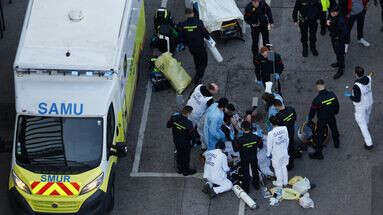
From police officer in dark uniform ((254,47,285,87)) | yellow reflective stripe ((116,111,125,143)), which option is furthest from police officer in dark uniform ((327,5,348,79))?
yellow reflective stripe ((116,111,125,143))

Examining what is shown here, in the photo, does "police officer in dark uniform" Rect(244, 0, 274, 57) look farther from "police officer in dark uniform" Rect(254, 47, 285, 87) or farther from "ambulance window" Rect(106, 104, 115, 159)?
"ambulance window" Rect(106, 104, 115, 159)

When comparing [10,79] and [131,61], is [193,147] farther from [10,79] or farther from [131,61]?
[10,79]

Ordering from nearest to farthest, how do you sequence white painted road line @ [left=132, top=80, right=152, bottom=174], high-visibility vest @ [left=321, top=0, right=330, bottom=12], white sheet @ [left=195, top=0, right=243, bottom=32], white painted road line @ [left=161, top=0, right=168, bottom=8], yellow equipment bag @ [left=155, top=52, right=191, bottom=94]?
white painted road line @ [left=132, top=80, right=152, bottom=174] → yellow equipment bag @ [left=155, top=52, right=191, bottom=94] → high-visibility vest @ [left=321, top=0, right=330, bottom=12] → white sheet @ [left=195, top=0, right=243, bottom=32] → white painted road line @ [left=161, top=0, right=168, bottom=8]

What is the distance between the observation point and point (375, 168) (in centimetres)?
1691

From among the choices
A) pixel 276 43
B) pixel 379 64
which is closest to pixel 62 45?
pixel 276 43

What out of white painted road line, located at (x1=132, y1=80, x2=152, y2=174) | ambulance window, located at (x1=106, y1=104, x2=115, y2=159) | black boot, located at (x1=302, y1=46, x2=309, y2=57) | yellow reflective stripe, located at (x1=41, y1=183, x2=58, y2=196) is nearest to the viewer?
yellow reflective stripe, located at (x1=41, y1=183, x2=58, y2=196)

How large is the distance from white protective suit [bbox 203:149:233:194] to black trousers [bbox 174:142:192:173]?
0.40 meters

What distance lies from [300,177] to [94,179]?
424 cm

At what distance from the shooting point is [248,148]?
51.6 ft

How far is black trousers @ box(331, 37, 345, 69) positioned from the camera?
18.7m

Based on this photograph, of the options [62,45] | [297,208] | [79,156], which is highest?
[62,45]

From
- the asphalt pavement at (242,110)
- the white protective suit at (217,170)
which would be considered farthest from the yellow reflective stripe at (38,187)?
the white protective suit at (217,170)

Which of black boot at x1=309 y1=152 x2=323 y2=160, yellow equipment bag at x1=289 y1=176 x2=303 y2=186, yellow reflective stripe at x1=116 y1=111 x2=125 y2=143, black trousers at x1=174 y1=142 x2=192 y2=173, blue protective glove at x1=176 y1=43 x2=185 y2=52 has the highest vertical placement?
blue protective glove at x1=176 y1=43 x2=185 y2=52

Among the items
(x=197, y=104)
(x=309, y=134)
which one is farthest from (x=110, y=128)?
(x=309, y=134)
